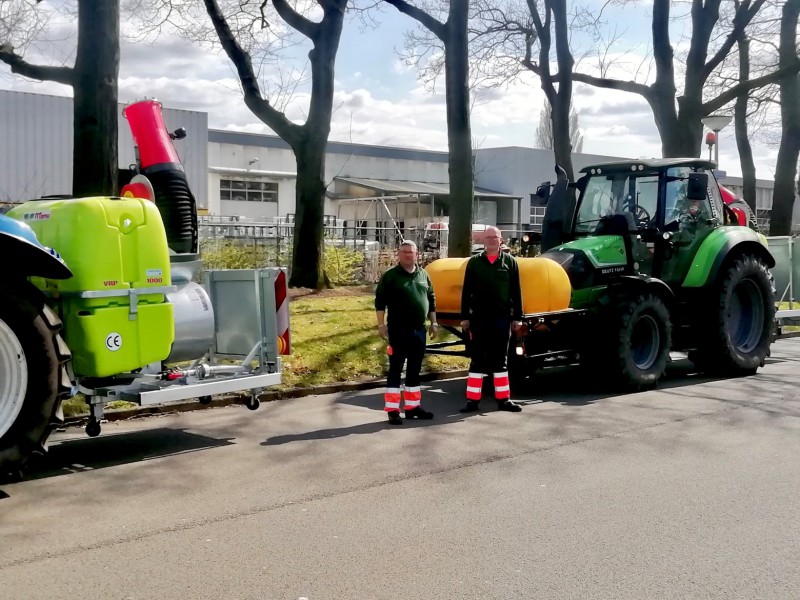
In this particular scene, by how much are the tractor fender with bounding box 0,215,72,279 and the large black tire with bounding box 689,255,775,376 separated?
821 cm

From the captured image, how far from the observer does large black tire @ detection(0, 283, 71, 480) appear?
20.1ft

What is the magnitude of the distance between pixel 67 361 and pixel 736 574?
4618 millimetres

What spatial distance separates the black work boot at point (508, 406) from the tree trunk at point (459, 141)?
738 centimetres

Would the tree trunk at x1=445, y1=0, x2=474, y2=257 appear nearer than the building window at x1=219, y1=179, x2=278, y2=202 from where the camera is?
Yes

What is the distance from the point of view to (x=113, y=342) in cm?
692

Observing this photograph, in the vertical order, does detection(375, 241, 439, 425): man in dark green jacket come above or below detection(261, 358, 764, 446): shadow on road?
above

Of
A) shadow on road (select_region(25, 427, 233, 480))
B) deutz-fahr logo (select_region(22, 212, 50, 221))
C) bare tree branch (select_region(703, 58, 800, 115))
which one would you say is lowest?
shadow on road (select_region(25, 427, 233, 480))

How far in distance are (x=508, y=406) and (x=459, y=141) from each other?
8.21m

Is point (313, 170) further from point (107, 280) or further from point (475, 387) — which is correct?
point (107, 280)

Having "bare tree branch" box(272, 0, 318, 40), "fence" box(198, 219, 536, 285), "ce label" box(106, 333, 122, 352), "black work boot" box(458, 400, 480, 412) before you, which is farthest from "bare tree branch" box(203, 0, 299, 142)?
"ce label" box(106, 333, 122, 352)

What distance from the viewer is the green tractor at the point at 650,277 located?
34.4 feet

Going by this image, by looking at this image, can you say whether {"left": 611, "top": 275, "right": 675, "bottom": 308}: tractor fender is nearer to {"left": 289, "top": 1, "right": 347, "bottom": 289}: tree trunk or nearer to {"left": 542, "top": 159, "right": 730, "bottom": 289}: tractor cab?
{"left": 542, "top": 159, "right": 730, "bottom": 289}: tractor cab

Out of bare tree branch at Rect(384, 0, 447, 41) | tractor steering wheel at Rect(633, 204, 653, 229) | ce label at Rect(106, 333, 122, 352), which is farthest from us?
bare tree branch at Rect(384, 0, 447, 41)

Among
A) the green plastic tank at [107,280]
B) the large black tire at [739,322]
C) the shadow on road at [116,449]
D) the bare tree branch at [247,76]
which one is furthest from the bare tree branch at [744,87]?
the green plastic tank at [107,280]
